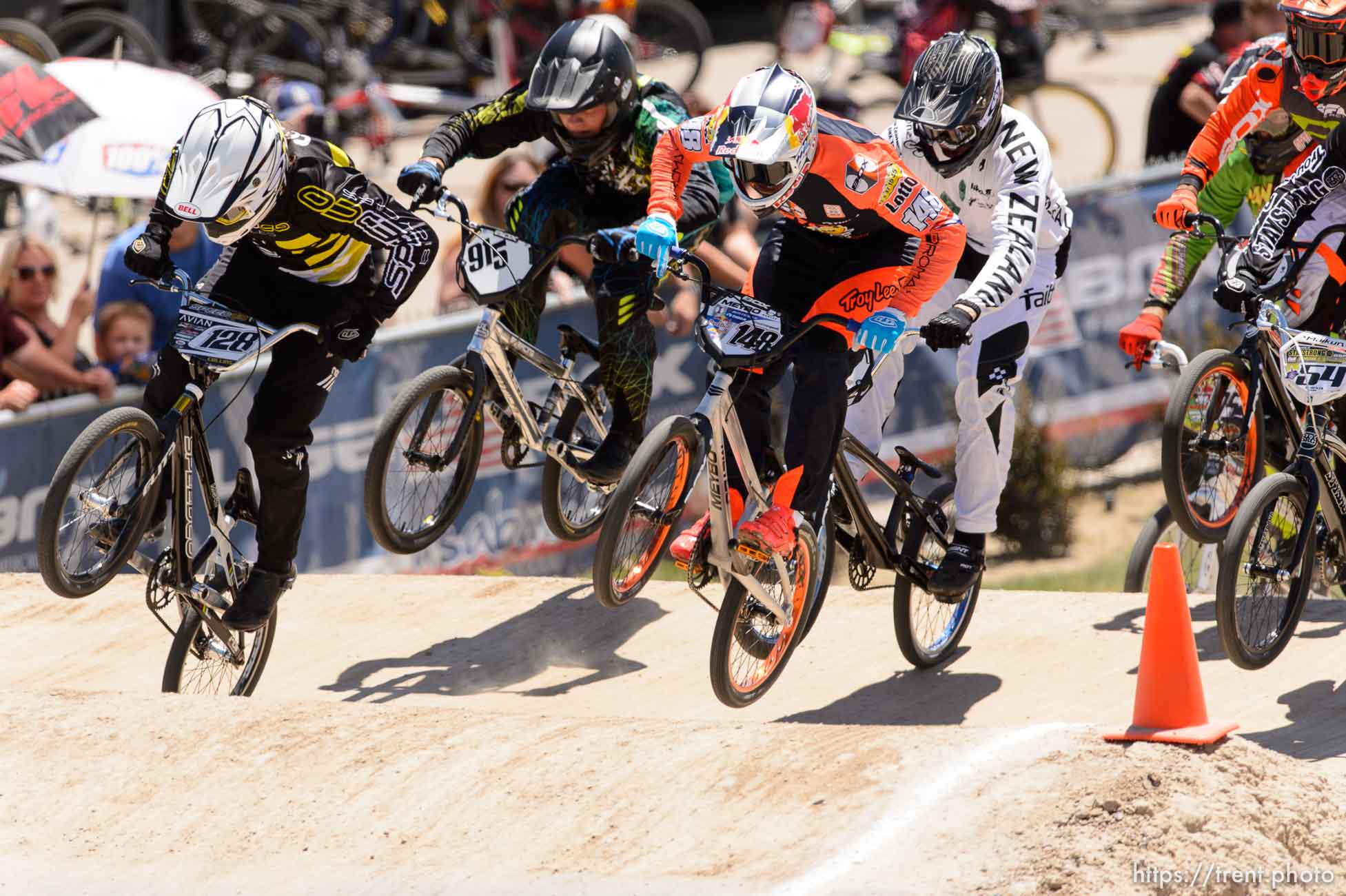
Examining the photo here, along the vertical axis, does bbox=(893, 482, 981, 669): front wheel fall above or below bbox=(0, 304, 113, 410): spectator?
below

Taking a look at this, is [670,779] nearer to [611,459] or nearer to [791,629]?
[791,629]

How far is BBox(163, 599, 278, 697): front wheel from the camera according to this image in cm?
677

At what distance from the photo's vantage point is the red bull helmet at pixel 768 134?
19.6 feet

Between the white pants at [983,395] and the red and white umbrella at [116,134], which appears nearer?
the white pants at [983,395]

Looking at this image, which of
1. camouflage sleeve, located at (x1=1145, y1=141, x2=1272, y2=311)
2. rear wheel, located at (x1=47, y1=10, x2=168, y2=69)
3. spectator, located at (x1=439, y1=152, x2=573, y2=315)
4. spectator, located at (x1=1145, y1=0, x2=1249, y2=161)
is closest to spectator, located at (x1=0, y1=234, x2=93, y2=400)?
spectator, located at (x1=439, y1=152, x2=573, y2=315)

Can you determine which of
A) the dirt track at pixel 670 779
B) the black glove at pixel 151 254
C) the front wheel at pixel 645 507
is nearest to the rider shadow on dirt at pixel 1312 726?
the dirt track at pixel 670 779

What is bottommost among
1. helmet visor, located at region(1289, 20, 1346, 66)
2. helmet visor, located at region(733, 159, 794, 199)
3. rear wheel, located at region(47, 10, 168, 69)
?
helmet visor, located at region(733, 159, 794, 199)

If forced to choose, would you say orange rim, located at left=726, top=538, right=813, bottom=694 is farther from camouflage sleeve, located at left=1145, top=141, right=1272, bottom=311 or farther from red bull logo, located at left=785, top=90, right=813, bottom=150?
camouflage sleeve, located at left=1145, top=141, right=1272, bottom=311

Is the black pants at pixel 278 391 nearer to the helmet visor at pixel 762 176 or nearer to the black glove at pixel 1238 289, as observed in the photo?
the helmet visor at pixel 762 176

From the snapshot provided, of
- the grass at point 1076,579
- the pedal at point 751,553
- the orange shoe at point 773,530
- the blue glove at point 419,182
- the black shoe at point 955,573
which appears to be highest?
the blue glove at point 419,182

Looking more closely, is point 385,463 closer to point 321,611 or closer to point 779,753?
point 321,611

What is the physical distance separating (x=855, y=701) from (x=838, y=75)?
40.8ft

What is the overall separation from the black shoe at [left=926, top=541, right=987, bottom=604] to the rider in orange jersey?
4.90 ft

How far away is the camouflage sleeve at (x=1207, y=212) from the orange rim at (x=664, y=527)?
2.20 metres
